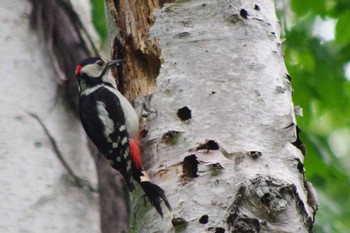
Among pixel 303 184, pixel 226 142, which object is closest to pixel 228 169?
pixel 226 142

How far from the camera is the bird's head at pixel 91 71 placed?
3474mm

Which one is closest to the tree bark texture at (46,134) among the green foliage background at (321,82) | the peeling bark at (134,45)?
the peeling bark at (134,45)

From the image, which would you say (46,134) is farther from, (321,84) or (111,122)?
(321,84)

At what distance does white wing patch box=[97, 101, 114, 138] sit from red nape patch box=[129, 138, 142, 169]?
1.32ft

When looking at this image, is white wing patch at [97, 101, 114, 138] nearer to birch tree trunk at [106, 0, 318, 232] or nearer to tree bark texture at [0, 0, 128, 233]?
tree bark texture at [0, 0, 128, 233]

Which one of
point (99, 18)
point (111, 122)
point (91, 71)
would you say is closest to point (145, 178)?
point (111, 122)

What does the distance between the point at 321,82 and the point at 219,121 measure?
6.72 feet

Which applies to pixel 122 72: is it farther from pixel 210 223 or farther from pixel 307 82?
pixel 307 82

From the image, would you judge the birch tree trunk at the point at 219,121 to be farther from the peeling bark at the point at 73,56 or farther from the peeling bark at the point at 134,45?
the peeling bark at the point at 73,56

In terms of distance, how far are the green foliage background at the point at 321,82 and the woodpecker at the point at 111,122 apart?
394 millimetres

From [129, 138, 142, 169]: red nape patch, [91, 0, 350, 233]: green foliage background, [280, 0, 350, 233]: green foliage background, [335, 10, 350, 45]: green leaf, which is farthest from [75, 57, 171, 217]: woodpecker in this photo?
[335, 10, 350, 45]: green leaf

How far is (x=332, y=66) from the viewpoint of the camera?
459cm

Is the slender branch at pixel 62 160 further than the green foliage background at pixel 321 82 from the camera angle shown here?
No

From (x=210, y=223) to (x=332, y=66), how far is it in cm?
247
